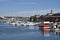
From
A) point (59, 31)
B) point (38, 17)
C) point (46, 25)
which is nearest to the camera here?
point (59, 31)

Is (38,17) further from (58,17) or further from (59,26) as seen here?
(59,26)

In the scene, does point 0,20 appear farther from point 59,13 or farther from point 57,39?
point 57,39

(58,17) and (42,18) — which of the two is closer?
(58,17)

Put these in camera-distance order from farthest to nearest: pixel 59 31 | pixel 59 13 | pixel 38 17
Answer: pixel 38 17 → pixel 59 13 → pixel 59 31

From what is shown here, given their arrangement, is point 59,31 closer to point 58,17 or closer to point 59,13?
point 58,17

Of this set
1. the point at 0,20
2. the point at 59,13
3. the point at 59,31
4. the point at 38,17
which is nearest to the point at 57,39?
the point at 59,31

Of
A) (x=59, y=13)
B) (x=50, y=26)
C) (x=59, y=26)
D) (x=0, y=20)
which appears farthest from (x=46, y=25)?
(x=0, y=20)

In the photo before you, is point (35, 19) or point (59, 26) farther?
point (35, 19)

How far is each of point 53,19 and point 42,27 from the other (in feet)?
60.8

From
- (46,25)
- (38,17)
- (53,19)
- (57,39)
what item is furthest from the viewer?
(38,17)

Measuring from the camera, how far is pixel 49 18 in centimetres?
7619

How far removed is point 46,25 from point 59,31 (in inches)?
465

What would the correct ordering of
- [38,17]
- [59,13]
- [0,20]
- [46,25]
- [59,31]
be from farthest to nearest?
[0,20] < [38,17] < [59,13] < [46,25] < [59,31]

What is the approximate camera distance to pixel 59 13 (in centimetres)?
7894
